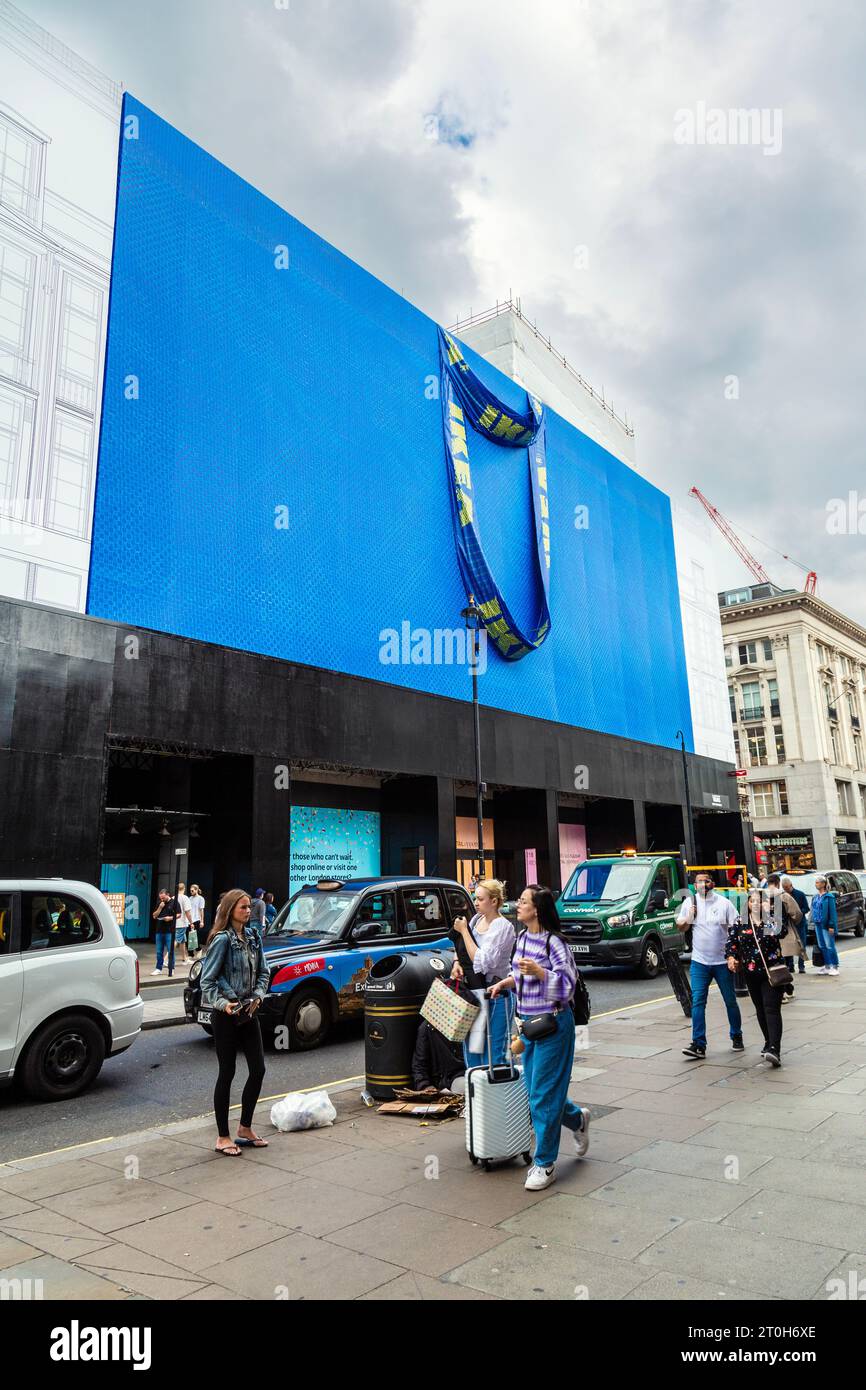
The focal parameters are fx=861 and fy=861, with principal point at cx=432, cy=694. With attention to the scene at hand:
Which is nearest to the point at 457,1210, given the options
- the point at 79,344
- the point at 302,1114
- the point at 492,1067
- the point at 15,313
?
the point at 492,1067

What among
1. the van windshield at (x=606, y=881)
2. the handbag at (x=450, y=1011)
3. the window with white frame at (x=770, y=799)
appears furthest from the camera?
the window with white frame at (x=770, y=799)

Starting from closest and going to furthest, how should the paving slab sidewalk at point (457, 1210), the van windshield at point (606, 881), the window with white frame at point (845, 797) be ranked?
the paving slab sidewalk at point (457, 1210) < the van windshield at point (606, 881) < the window with white frame at point (845, 797)

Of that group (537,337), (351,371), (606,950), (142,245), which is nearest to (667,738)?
(537,337)

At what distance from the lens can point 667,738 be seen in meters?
42.9

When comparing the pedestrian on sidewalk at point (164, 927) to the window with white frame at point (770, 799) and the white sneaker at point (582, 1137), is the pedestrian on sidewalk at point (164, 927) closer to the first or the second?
the white sneaker at point (582, 1137)

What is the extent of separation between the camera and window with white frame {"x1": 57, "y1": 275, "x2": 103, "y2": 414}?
62.1 feet

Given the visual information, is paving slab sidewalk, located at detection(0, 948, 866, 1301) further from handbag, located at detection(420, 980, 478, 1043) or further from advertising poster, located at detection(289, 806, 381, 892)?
advertising poster, located at detection(289, 806, 381, 892)

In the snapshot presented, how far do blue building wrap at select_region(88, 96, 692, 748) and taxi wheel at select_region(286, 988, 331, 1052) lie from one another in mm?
11846

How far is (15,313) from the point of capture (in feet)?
59.9

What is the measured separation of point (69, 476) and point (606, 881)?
1424cm

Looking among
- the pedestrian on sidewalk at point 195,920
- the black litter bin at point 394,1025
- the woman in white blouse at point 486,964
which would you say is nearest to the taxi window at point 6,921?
the black litter bin at point 394,1025

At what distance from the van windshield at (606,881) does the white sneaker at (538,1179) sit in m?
12.0

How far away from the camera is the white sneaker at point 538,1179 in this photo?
505cm
